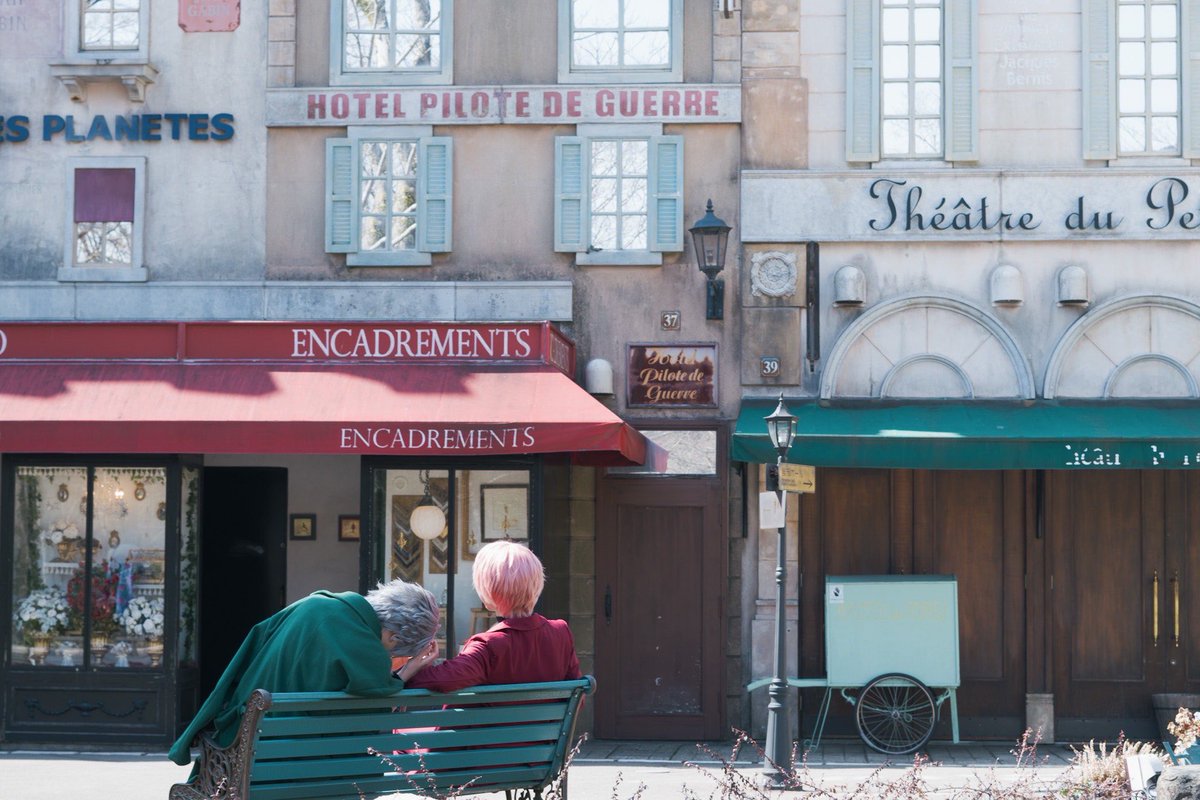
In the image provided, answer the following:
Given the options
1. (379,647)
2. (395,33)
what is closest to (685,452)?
(395,33)

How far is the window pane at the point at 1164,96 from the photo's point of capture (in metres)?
14.1

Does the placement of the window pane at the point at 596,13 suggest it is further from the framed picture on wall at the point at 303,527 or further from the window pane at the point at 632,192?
the framed picture on wall at the point at 303,527

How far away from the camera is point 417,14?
48.0ft

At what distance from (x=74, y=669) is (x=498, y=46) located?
6.39m

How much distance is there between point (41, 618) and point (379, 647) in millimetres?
8278

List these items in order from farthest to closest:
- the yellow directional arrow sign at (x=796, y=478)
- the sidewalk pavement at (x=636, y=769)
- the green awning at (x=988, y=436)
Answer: the green awning at (x=988, y=436) → the yellow directional arrow sign at (x=796, y=478) → the sidewalk pavement at (x=636, y=769)

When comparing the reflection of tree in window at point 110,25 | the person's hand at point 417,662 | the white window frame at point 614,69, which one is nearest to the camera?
the person's hand at point 417,662

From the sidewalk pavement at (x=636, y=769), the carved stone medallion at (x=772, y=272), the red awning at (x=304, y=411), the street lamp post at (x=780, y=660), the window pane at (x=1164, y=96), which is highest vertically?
the window pane at (x=1164, y=96)

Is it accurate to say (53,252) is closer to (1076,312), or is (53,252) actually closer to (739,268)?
(739,268)

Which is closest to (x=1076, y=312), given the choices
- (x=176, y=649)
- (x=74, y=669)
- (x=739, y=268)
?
(x=739, y=268)

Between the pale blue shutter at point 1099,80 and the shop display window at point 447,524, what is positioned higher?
the pale blue shutter at point 1099,80

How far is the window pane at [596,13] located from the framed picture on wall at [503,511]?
166 inches

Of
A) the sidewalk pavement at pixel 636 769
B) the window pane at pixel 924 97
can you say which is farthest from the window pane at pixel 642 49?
the sidewalk pavement at pixel 636 769

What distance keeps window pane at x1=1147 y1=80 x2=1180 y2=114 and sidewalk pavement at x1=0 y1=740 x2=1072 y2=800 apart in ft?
18.1
